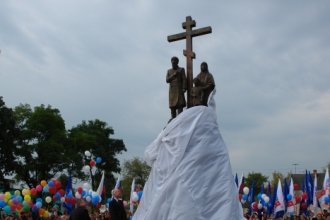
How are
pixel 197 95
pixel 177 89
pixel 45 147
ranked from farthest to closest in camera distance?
pixel 45 147
pixel 177 89
pixel 197 95

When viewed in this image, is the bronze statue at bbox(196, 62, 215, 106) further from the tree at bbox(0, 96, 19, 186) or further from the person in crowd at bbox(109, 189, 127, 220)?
the tree at bbox(0, 96, 19, 186)

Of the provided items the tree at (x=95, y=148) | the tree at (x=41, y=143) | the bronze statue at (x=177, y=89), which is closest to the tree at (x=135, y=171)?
the tree at (x=95, y=148)

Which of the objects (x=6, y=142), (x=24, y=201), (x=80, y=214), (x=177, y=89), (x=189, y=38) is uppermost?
(x=6, y=142)

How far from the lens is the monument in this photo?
9.66 meters

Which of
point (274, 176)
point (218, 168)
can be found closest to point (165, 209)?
point (218, 168)

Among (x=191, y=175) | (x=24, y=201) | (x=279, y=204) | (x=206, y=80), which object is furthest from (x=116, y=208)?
(x=279, y=204)

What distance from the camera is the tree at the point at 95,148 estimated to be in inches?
1676

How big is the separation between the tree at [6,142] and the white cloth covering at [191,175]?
79.9 feet

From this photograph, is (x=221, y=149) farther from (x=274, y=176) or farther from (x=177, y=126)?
(x=274, y=176)

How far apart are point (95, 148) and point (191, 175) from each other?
4063cm

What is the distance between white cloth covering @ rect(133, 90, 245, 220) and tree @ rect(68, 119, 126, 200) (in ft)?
106

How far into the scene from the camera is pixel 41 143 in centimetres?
3925

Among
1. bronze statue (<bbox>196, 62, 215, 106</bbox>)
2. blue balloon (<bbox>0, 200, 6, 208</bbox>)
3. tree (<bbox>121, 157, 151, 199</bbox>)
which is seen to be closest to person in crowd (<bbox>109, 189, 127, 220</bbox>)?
bronze statue (<bbox>196, 62, 215, 106</bbox>)

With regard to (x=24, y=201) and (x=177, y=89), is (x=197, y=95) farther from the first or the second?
(x=24, y=201)
